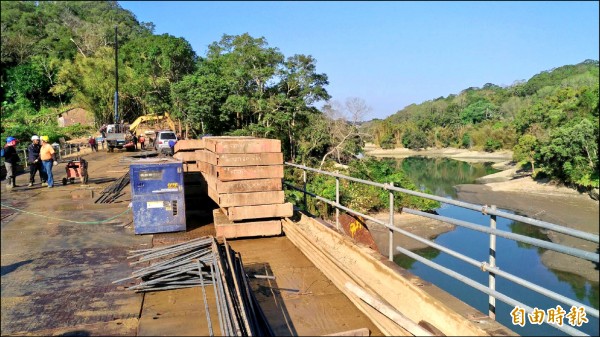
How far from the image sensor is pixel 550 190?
43.2 meters

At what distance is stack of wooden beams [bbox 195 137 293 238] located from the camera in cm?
658

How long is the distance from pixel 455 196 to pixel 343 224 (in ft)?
139

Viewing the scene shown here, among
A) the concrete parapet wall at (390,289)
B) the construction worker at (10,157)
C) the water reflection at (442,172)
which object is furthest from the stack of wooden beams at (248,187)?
the water reflection at (442,172)

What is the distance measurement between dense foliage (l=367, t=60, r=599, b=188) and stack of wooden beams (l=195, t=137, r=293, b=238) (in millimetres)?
4309

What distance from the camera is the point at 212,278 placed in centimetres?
450

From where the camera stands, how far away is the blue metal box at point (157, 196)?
716 centimetres

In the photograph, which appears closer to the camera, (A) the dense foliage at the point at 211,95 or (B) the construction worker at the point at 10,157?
(B) the construction worker at the point at 10,157

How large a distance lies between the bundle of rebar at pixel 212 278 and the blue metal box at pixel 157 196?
1196 mm

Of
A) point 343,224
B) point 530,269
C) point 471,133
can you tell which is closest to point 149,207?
point 343,224

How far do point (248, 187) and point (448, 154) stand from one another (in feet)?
293

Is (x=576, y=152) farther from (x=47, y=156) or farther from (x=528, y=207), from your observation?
(x=47, y=156)

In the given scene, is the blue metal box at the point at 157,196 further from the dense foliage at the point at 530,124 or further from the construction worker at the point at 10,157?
the construction worker at the point at 10,157

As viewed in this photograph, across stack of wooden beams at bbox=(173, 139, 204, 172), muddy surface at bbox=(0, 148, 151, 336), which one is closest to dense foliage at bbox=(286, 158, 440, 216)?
stack of wooden beams at bbox=(173, 139, 204, 172)

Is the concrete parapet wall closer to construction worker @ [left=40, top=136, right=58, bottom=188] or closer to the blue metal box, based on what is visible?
the blue metal box
